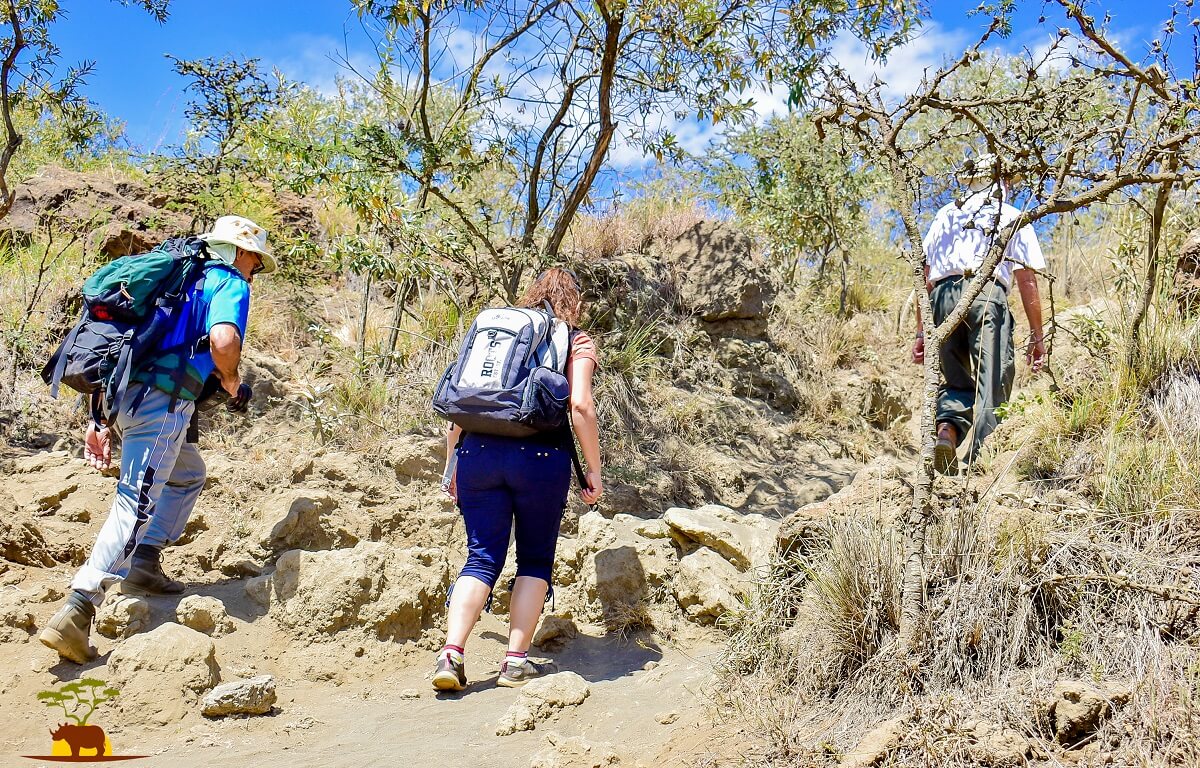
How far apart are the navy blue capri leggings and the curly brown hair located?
0.59 m

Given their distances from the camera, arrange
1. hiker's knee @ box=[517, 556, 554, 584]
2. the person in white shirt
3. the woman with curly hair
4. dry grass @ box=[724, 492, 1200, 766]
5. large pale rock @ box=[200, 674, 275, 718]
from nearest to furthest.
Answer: dry grass @ box=[724, 492, 1200, 766], large pale rock @ box=[200, 674, 275, 718], the woman with curly hair, hiker's knee @ box=[517, 556, 554, 584], the person in white shirt

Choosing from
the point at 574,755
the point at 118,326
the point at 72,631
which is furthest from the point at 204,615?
the point at 574,755

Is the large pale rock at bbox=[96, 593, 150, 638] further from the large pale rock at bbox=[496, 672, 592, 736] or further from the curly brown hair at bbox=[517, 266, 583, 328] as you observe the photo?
the curly brown hair at bbox=[517, 266, 583, 328]

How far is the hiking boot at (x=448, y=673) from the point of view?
3.89 meters

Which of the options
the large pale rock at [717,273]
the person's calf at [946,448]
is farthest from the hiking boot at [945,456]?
the large pale rock at [717,273]

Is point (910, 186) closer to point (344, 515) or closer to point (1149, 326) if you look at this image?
point (1149, 326)

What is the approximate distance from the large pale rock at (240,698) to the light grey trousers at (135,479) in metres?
0.77

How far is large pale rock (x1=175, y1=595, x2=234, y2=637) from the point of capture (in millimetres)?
4289

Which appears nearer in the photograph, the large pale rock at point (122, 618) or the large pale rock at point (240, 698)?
the large pale rock at point (240, 698)

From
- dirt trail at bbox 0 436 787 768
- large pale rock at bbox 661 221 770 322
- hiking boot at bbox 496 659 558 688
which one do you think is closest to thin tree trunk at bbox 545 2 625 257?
large pale rock at bbox 661 221 770 322

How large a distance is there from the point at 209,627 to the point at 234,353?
1.23m

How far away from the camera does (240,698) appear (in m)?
3.69

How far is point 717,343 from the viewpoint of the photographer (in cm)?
830

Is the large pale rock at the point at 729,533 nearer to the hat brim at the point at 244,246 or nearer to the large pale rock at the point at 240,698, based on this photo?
the large pale rock at the point at 240,698
